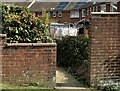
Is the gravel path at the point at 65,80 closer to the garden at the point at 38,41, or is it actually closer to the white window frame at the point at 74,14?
the garden at the point at 38,41

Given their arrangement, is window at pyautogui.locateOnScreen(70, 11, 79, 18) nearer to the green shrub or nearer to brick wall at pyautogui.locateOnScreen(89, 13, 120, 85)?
the green shrub

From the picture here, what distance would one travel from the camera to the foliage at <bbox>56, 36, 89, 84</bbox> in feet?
31.1

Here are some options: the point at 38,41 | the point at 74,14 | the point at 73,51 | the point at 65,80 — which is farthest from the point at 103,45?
the point at 74,14

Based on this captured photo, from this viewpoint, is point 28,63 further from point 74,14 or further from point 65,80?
point 74,14

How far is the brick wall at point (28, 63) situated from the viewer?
277 inches

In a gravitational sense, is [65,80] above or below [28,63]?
below

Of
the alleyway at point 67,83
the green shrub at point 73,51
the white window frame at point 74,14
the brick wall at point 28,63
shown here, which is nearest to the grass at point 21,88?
the brick wall at point 28,63

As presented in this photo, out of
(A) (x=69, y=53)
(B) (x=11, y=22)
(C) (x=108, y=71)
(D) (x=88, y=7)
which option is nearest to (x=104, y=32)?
(C) (x=108, y=71)

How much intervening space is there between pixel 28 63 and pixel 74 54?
3162 millimetres

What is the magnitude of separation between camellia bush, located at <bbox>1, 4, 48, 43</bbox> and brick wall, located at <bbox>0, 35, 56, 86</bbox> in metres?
0.60

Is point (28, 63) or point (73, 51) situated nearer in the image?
point (28, 63)

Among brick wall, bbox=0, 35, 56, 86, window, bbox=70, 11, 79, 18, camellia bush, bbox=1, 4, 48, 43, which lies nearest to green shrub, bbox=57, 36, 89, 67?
camellia bush, bbox=1, 4, 48, 43

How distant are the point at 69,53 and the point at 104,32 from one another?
3.36 metres

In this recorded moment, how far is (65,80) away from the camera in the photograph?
8.07 m
